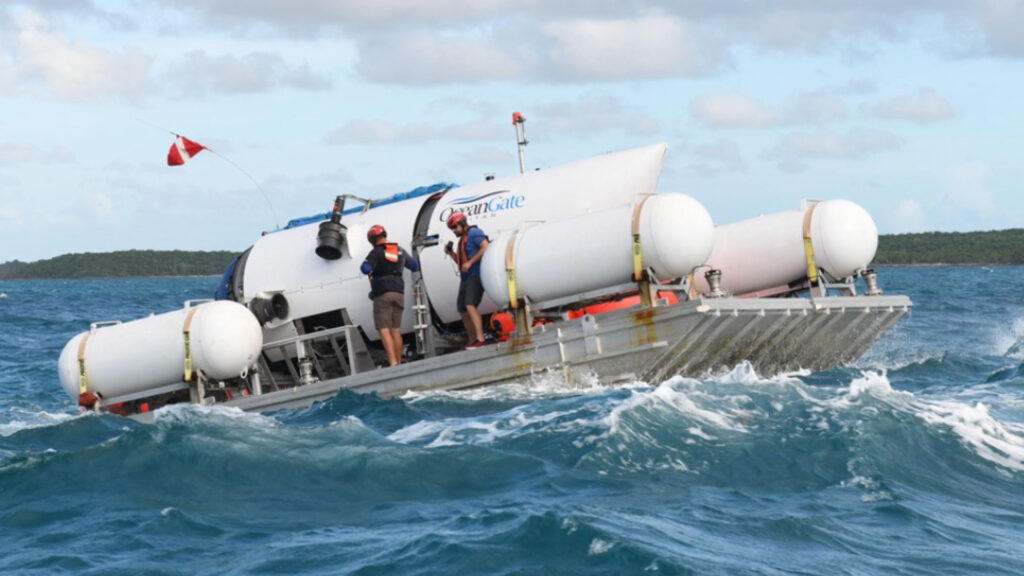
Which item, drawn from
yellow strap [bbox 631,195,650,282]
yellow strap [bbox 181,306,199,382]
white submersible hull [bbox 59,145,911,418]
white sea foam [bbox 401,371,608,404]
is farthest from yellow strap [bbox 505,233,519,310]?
yellow strap [bbox 181,306,199,382]

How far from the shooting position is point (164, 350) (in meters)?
15.5

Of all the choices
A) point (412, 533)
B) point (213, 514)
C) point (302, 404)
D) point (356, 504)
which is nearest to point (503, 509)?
point (412, 533)

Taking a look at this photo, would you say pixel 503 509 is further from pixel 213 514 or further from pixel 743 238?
pixel 743 238

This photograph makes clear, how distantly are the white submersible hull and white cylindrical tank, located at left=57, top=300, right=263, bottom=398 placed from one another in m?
0.02

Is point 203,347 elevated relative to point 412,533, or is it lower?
elevated

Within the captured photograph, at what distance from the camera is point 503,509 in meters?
9.05

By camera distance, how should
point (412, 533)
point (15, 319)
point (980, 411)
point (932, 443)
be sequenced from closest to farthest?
1. point (412, 533)
2. point (932, 443)
3. point (980, 411)
4. point (15, 319)

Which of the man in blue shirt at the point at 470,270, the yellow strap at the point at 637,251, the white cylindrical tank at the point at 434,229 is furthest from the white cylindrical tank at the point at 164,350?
the yellow strap at the point at 637,251

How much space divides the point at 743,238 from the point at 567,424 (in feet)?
15.9

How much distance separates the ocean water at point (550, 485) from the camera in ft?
26.8

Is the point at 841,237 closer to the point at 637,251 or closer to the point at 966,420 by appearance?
the point at 637,251

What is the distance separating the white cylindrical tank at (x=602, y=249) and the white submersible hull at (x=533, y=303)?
17 millimetres

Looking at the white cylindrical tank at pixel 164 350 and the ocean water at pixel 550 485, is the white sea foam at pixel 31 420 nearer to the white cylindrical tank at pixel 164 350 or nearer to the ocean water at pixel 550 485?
the white cylindrical tank at pixel 164 350

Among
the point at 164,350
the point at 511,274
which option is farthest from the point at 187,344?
the point at 511,274
